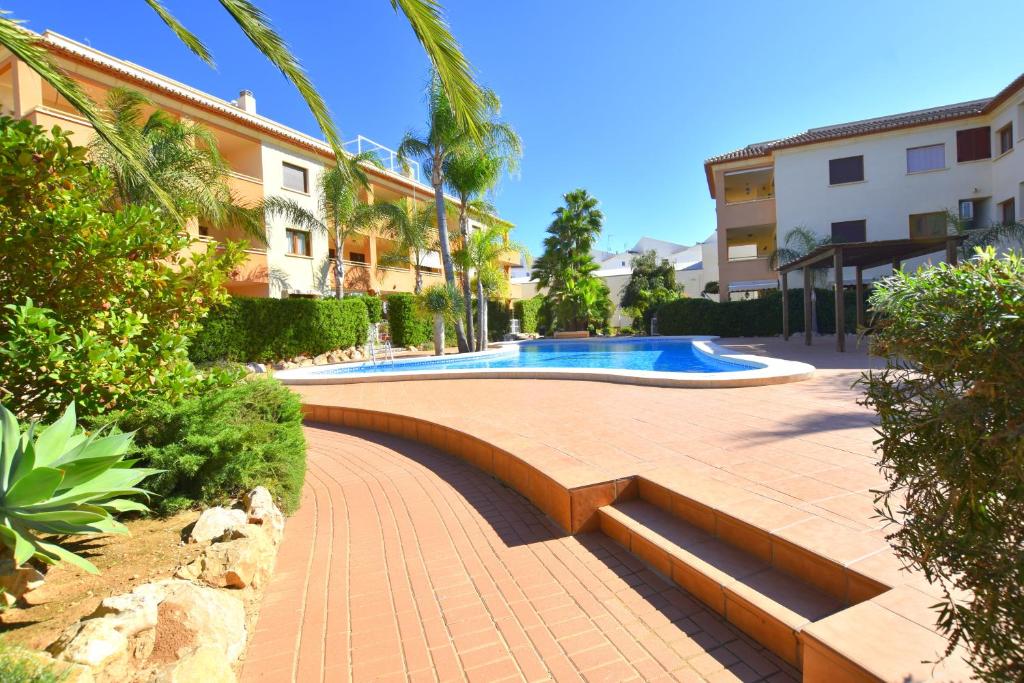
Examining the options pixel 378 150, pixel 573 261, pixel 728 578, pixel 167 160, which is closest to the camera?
pixel 728 578

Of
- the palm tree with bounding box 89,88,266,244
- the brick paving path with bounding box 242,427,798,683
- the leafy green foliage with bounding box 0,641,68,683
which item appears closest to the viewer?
the leafy green foliage with bounding box 0,641,68,683

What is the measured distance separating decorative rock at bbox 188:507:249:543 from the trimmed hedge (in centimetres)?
2328

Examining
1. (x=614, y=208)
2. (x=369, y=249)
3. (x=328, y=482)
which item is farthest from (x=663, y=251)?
(x=328, y=482)

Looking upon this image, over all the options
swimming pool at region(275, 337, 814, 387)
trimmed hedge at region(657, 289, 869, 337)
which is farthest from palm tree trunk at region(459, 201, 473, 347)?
trimmed hedge at region(657, 289, 869, 337)

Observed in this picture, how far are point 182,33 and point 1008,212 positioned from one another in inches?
1122

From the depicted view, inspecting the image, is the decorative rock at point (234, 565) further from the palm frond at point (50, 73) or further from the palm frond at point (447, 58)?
the palm frond at point (447, 58)

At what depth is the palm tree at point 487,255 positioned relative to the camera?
17.0 meters

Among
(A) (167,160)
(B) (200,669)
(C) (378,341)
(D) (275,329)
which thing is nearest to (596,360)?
(C) (378,341)

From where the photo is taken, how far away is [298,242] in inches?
881

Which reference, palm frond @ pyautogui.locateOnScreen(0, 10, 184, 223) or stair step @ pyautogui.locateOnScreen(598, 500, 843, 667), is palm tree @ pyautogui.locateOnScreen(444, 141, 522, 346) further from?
stair step @ pyautogui.locateOnScreen(598, 500, 843, 667)

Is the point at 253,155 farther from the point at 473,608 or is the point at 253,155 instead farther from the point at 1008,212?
the point at 1008,212

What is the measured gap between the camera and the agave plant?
2063 millimetres

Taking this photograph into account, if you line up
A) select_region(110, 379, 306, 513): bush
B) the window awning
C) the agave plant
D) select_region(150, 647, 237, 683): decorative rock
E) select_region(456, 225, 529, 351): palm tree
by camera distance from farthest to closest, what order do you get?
1. the window awning
2. select_region(456, 225, 529, 351): palm tree
3. select_region(110, 379, 306, 513): bush
4. the agave plant
5. select_region(150, 647, 237, 683): decorative rock

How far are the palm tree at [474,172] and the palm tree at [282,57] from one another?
12.6 m
